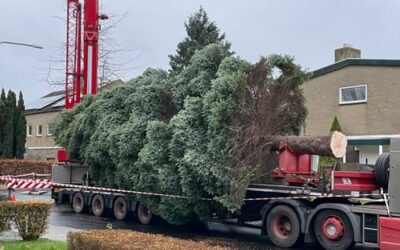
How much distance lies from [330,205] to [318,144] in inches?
74.8

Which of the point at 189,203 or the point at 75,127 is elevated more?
the point at 75,127

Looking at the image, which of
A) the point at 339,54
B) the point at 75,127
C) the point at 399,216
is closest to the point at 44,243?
the point at 399,216

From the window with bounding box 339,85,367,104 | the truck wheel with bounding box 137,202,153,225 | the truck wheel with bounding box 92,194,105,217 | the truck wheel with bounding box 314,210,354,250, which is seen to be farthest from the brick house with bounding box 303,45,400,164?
the truck wheel with bounding box 314,210,354,250

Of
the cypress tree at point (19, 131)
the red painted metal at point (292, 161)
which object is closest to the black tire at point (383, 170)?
the red painted metal at point (292, 161)

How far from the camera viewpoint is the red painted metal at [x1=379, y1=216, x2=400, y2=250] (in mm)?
11258

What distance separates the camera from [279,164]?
48.6 feet

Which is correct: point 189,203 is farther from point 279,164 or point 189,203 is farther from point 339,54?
point 339,54

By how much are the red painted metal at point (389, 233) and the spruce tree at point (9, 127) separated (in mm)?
35641

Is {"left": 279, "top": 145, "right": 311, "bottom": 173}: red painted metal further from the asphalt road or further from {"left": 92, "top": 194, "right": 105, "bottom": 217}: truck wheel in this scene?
{"left": 92, "top": 194, "right": 105, "bottom": 217}: truck wheel

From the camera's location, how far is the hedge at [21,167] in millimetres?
40688

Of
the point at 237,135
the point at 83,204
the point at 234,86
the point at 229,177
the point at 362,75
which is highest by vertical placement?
the point at 362,75

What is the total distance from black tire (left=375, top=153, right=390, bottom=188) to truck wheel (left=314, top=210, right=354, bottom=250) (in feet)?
3.39

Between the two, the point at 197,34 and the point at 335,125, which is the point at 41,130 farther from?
the point at 335,125

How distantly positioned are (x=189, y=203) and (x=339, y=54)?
59.6ft
